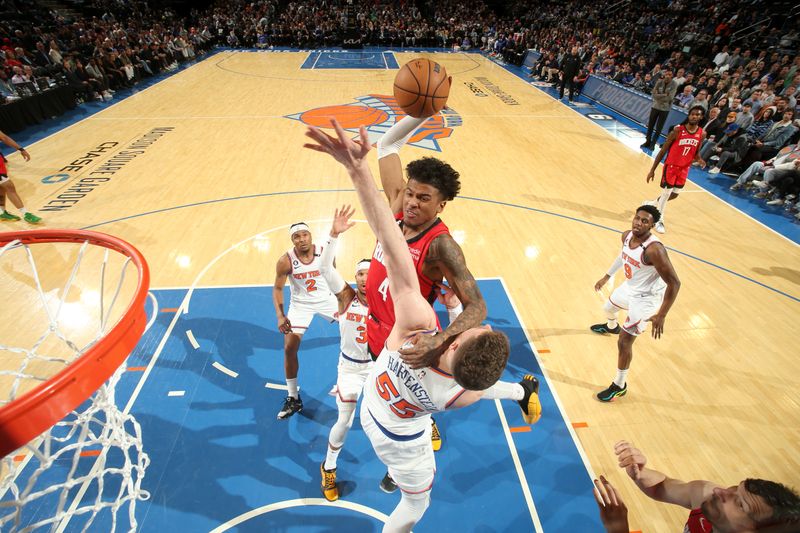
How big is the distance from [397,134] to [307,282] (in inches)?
80.5

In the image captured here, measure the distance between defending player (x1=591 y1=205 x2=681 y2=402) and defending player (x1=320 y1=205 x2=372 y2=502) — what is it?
8.80ft

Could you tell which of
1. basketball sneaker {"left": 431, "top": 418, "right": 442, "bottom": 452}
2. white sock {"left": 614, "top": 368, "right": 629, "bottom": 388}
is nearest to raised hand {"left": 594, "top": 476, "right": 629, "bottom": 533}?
basketball sneaker {"left": 431, "top": 418, "right": 442, "bottom": 452}

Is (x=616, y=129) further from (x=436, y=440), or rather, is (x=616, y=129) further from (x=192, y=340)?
(x=192, y=340)

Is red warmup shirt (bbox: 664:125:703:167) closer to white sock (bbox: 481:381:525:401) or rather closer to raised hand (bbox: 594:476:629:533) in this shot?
white sock (bbox: 481:381:525:401)

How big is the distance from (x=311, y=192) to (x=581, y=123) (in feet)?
31.8

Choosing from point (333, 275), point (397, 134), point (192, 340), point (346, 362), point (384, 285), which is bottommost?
point (192, 340)

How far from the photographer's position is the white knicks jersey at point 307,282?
14.1 ft

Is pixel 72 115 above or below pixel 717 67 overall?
below

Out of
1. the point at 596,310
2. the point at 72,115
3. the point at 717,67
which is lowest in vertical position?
the point at 72,115

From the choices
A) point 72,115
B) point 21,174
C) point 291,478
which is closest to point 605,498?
point 291,478

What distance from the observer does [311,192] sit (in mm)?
8750

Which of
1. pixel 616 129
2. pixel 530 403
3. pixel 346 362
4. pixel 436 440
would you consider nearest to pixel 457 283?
pixel 530 403

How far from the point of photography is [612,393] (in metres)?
4.49

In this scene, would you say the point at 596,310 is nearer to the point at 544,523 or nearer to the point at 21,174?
the point at 544,523
